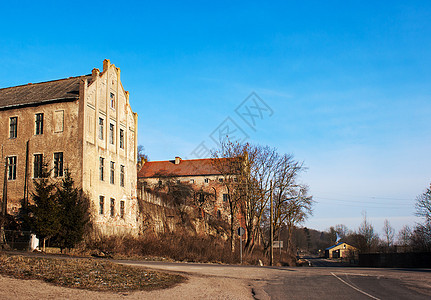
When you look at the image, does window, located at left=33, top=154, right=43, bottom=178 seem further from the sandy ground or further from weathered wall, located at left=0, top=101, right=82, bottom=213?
the sandy ground

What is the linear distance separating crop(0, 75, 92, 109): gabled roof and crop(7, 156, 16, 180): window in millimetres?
4397

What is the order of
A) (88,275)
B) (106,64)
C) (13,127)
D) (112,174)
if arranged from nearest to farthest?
(88,275) → (13,127) → (112,174) → (106,64)

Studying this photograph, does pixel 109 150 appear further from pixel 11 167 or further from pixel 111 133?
pixel 11 167

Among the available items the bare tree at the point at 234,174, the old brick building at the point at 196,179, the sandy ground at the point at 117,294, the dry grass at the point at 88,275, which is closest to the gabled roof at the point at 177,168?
the old brick building at the point at 196,179

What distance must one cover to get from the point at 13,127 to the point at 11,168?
135 inches

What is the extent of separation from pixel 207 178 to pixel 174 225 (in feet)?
86.9

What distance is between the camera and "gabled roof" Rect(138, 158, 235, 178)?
72250mm

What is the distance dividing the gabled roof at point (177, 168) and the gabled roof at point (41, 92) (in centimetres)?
3731

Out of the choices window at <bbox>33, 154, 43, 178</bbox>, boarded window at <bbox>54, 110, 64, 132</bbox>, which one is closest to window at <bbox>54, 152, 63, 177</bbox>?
window at <bbox>33, 154, 43, 178</bbox>

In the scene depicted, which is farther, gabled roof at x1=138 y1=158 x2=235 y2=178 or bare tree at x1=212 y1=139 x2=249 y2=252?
gabled roof at x1=138 y1=158 x2=235 y2=178

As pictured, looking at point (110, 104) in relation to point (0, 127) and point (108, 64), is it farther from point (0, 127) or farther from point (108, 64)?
point (0, 127)

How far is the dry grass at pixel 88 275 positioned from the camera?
1139cm

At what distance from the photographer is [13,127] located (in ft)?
113

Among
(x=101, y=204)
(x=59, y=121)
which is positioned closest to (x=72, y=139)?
(x=59, y=121)
